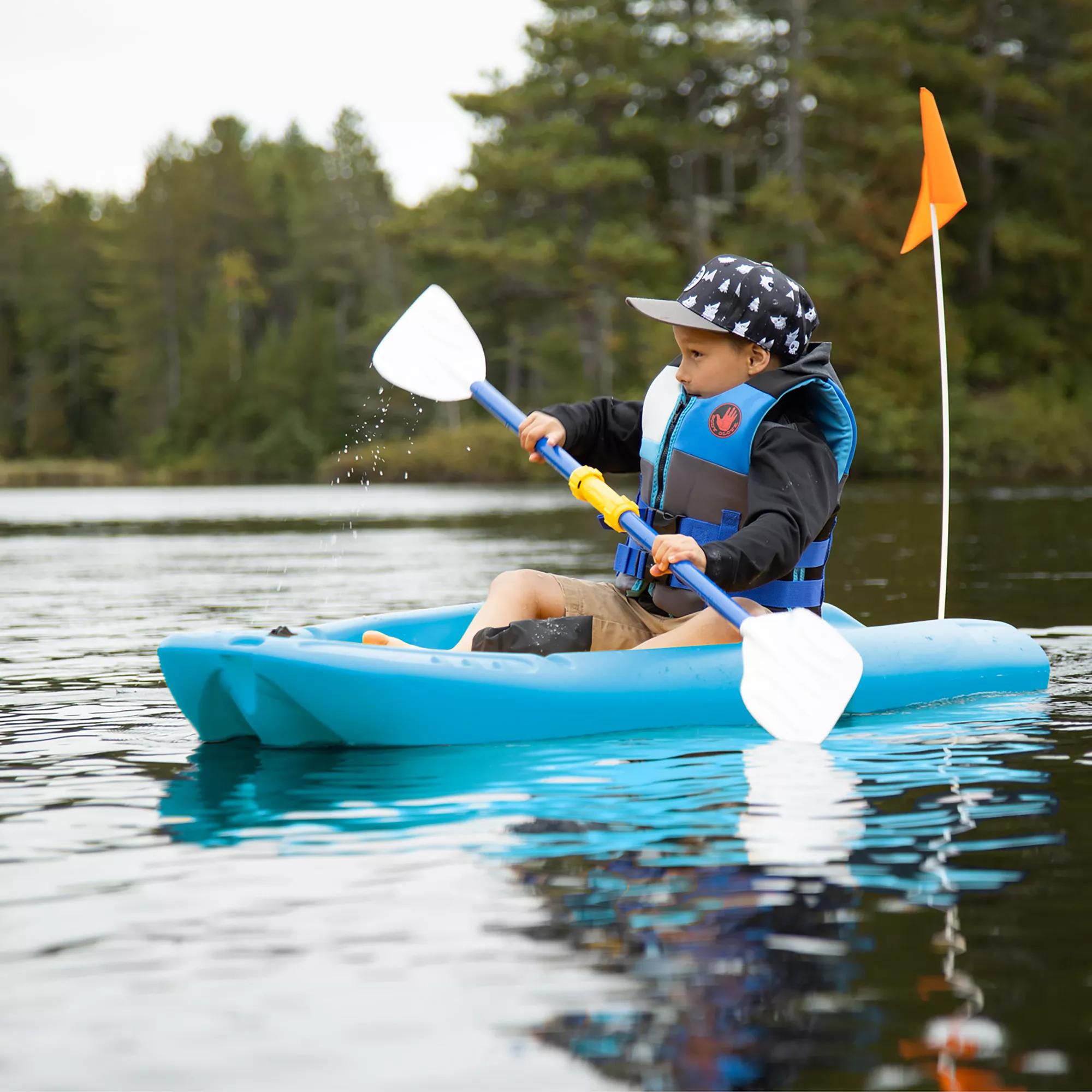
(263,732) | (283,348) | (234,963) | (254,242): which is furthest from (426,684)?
(254,242)

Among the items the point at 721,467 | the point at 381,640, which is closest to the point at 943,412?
the point at 721,467

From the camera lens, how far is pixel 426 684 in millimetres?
3434

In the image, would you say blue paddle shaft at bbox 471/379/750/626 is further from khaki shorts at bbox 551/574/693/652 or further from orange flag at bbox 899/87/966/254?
orange flag at bbox 899/87/966/254

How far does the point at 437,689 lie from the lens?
11.3 ft

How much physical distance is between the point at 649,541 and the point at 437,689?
0.57m

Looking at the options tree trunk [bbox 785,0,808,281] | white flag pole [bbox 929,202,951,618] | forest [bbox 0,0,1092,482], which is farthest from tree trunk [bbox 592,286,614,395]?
white flag pole [bbox 929,202,951,618]

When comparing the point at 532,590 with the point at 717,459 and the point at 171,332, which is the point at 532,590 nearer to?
the point at 717,459

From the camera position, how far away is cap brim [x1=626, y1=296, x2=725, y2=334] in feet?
11.6

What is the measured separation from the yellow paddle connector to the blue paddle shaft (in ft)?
0.06

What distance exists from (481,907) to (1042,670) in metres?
2.57

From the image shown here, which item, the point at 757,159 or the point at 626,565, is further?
the point at 757,159

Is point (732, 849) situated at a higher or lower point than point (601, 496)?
lower

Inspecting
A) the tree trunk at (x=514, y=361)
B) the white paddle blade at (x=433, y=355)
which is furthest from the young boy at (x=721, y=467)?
the tree trunk at (x=514, y=361)

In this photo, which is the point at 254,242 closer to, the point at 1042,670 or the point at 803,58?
the point at 803,58
